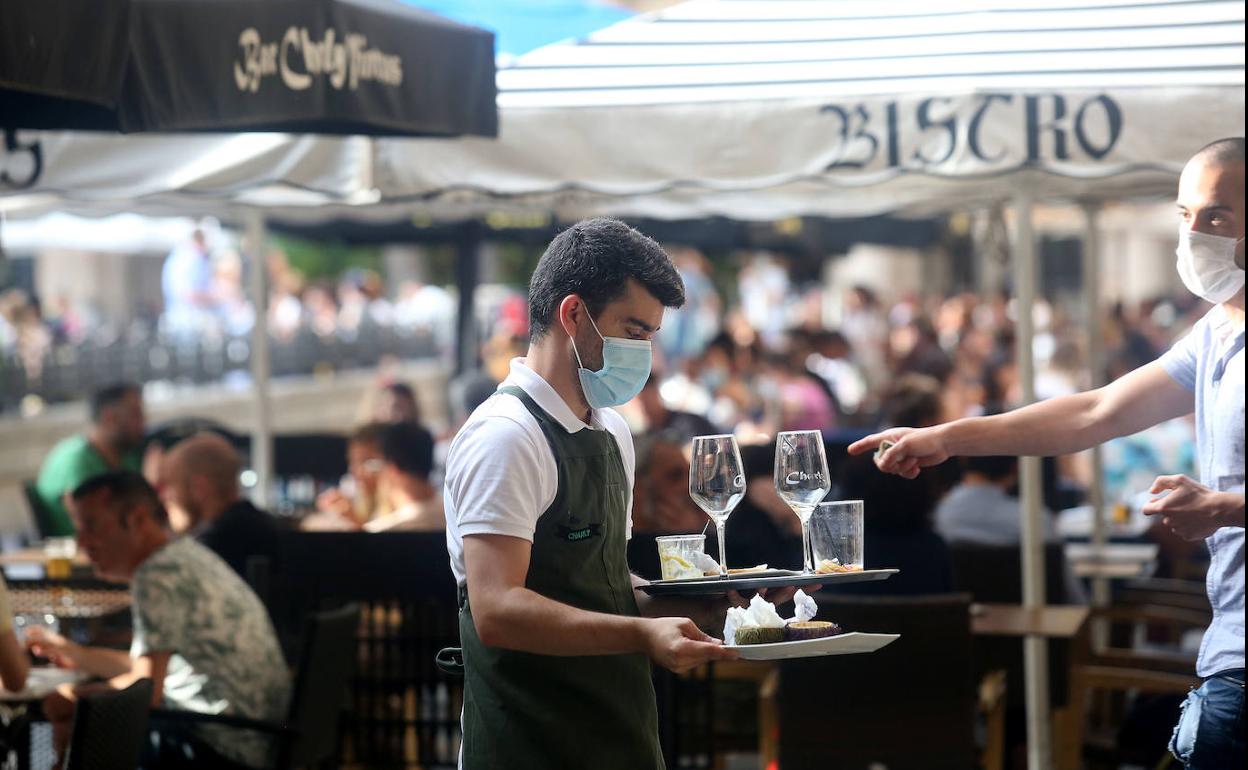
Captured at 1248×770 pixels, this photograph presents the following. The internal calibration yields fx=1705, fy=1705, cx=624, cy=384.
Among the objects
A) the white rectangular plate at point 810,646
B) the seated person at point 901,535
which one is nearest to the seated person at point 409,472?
the seated person at point 901,535

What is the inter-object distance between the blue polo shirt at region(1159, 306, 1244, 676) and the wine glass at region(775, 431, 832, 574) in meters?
0.71

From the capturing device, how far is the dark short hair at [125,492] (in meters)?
5.47

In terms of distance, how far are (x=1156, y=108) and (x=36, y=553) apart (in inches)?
223

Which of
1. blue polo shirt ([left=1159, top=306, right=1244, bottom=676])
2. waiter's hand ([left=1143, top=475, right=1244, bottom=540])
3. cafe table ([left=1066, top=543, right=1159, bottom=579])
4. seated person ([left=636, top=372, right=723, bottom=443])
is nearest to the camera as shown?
waiter's hand ([left=1143, top=475, right=1244, bottom=540])

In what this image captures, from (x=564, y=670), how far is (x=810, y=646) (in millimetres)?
518

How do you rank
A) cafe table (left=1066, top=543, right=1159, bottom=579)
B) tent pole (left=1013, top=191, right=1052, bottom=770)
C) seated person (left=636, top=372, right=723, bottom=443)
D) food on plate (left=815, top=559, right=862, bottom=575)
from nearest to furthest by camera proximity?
food on plate (left=815, top=559, right=862, bottom=575) < tent pole (left=1013, top=191, right=1052, bottom=770) < cafe table (left=1066, top=543, right=1159, bottom=579) < seated person (left=636, top=372, right=723, bottom=443)

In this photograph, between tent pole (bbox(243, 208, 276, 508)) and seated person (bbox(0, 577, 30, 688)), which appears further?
tent pole (bbox(243, 208, 276, 508))

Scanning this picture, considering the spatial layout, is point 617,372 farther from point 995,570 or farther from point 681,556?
point 995,570

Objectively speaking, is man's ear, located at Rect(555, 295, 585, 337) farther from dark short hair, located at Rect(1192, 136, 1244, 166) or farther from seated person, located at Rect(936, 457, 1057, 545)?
seated person, located at Rect(936, 457, 1057, 545)

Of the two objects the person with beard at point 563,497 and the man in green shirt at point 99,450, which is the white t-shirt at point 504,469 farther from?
the man in green shirt at point 99,450

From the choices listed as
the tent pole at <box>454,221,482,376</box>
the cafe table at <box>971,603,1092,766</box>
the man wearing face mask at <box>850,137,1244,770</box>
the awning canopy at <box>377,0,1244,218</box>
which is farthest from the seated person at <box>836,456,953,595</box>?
the tent pole at <box>454,221,482,376</box>

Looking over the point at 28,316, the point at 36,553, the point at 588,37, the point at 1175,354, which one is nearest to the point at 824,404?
the point at 36,553

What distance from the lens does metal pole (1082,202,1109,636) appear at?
9023 mm

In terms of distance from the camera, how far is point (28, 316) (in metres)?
21.9
